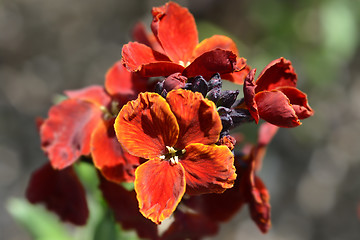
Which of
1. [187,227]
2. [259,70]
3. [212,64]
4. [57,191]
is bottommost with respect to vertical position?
[259,70]

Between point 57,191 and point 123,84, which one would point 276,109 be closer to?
point 123,84

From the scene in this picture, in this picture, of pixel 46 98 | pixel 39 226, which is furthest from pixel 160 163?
pixel 46 98

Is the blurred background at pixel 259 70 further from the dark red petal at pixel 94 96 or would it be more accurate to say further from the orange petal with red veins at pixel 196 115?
the orange petal with red veins at pixel 196 115

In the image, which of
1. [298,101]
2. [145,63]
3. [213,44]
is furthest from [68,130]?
[298,101]

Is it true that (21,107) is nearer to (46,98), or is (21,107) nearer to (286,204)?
(46,98)

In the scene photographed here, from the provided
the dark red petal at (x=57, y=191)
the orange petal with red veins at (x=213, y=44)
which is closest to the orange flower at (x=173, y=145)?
the orange petal with red veins at (x=213, y=44)
